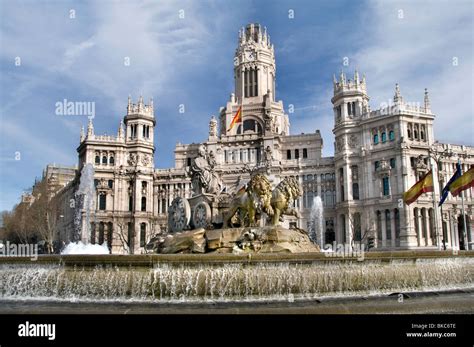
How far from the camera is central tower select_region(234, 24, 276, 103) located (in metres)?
101

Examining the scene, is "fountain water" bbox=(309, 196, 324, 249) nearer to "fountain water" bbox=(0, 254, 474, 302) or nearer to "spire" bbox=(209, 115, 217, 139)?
"spire" bbox=(209, 115, 217, 139)

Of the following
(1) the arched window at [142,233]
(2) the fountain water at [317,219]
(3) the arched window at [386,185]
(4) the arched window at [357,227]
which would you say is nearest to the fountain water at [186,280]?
(3) the arched window at [386,185]

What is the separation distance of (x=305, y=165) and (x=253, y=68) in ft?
99.9

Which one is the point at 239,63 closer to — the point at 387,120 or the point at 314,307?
the point at 387,120

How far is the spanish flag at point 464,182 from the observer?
35.8 m

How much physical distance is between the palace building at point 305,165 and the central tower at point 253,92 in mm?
253

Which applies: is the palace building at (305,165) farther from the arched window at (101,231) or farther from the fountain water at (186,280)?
the fountain water at (186,280)

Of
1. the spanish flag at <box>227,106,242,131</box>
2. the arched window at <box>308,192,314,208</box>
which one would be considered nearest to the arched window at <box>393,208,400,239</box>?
the arched window at <box>308,192,314,208</box>

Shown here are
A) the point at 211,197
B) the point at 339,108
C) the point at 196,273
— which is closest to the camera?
the point at 196,273

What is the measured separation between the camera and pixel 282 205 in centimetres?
2223

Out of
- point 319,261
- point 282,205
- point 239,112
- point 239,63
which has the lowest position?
point 319,261

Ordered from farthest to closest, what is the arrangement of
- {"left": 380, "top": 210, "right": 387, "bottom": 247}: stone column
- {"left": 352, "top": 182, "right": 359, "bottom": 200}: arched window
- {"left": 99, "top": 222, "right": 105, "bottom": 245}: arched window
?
{"left": 99, "top": 222, "right": 105, "bottom": 245}: arched window
{"left": 352, "top": 182, "right": 359, "bottom": 200}: arched window
{"left": 380, "top": 210, "right": 387, "bottom": 247}: stone column

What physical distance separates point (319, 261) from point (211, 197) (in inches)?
399
